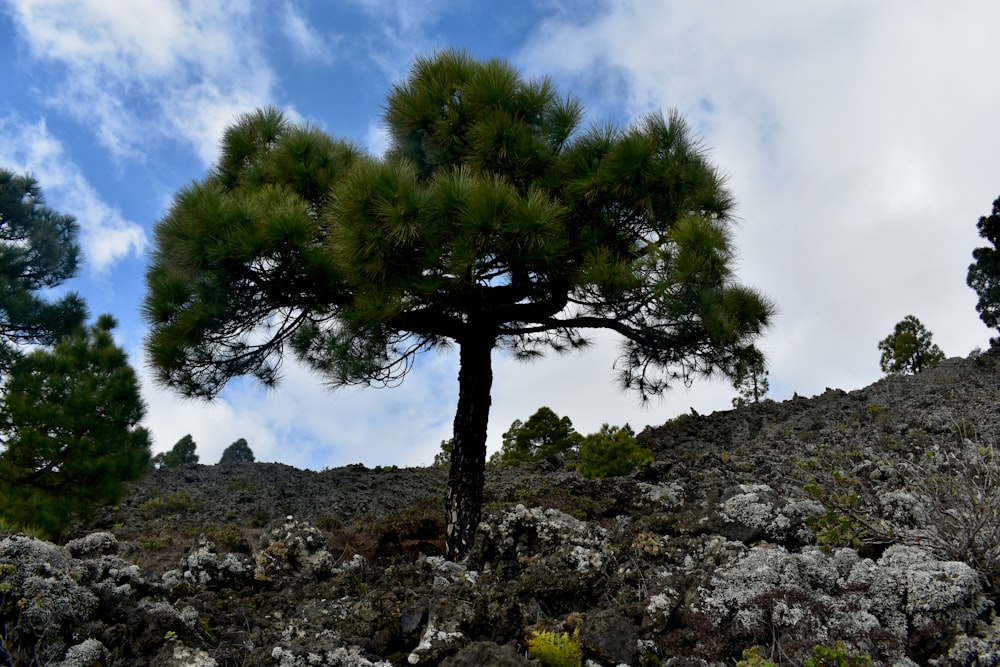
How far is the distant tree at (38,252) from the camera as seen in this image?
1556 cm

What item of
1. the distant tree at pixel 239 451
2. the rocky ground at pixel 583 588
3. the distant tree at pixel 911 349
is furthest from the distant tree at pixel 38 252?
the distant tree at pixel 911 349

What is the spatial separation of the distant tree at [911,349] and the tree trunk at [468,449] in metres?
13.9

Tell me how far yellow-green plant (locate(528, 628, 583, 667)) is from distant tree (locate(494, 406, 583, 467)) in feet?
31.4

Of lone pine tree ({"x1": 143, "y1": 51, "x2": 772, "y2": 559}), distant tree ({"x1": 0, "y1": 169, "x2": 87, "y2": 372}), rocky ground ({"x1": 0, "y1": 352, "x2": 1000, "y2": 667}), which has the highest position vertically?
distant tree ({"x1": 0, "y1": 169, "x2": 87, "y2": 372})

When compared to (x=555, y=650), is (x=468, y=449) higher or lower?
higher

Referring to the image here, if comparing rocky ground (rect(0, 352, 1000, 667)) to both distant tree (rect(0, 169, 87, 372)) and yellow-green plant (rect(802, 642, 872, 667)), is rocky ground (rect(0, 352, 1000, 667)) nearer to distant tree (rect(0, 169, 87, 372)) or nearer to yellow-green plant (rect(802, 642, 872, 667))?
yellow-green plant (rect(802, 642, 872, 667))

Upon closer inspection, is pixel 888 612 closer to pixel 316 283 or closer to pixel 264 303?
pixel 316 283

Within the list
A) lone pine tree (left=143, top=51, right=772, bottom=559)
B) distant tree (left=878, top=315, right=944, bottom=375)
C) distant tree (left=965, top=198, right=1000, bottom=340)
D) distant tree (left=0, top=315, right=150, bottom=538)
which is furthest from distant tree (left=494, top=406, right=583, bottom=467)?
distant tree (left=965, top=198, right=1000, bottom=340)

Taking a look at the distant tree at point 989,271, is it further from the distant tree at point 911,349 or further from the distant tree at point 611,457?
the distant tree at point 611,457

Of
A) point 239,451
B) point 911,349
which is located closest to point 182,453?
point 239,451

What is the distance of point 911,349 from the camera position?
18.6 m

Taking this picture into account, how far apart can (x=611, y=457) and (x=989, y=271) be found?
1449 cm

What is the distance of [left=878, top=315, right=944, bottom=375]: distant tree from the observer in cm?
1859

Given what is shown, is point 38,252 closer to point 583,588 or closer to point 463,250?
point 463,250
